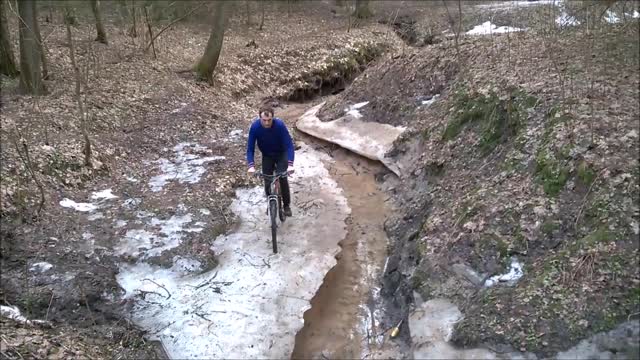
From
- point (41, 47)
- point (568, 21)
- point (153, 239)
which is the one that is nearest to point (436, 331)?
point (153, 239)

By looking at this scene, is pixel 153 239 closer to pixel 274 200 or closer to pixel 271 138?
pixel 274 200

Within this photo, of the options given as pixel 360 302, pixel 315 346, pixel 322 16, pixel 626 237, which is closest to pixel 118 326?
pixel 315 346

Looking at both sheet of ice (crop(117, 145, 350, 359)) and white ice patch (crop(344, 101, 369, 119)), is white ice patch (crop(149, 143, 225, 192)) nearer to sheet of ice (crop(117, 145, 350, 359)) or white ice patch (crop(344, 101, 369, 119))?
sheet of ice (crop(117, 145, 350, 359))

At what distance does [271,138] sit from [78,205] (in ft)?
11.3

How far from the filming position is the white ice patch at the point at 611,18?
959 cm

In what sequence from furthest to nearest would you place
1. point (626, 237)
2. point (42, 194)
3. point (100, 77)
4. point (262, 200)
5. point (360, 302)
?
point (100, 77), point (262, 200), point (42, 194), point (360, 302), point (626, 237)

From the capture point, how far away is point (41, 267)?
21.8ft

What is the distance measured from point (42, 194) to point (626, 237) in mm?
7592

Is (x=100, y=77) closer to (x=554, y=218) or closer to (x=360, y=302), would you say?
(x=360, y=302)

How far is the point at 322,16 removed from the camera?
26547mm

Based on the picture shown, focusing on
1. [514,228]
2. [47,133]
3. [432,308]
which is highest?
[47,133]

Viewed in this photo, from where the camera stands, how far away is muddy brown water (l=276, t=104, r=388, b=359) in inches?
238

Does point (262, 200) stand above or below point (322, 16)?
below

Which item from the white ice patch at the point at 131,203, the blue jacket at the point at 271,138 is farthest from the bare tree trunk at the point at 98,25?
the blue jacket at the point at 271,138
